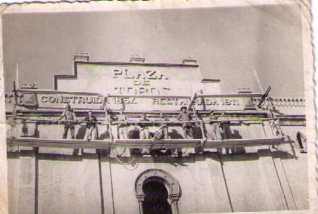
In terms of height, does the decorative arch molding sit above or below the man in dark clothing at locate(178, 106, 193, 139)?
below

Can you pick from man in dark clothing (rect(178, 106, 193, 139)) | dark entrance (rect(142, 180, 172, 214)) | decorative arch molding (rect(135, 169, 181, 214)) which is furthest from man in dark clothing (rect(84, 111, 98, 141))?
man in dark clothing (rect(178, 106, 193, 139))

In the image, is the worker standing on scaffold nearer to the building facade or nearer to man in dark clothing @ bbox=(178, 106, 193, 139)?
the building facade

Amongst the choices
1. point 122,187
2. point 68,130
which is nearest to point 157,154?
point 122,187

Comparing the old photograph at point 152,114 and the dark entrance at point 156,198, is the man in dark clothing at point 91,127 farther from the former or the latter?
the dark entrance at point 156,198

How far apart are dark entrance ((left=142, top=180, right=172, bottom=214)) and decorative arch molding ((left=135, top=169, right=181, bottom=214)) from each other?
17 cm

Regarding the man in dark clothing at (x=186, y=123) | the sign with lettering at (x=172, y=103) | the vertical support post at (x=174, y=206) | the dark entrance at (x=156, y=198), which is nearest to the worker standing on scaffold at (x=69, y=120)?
the sign with lettering at (x=172, y=103)

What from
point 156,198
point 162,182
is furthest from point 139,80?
point 156,198

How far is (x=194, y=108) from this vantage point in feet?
37.8

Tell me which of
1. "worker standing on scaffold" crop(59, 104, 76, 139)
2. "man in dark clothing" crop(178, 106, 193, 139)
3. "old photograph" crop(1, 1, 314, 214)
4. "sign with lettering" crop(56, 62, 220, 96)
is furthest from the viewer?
"man in dark clothing" crop(178, 106, 193, 139)

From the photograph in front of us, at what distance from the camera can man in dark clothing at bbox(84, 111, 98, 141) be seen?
1081 cm

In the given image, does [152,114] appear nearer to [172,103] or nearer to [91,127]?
[172,103]

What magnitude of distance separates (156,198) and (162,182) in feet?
1.59

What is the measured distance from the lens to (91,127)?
35.9 feet

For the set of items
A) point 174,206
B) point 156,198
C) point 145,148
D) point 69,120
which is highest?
point 69,120
